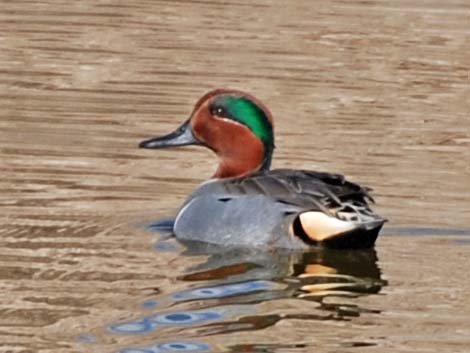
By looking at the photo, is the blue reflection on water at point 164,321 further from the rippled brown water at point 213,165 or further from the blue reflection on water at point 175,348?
the blue reflection on water at point 175,348

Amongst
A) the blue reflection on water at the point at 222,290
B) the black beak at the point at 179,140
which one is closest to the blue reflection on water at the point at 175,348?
the blue reflection on water at the point at 222,290

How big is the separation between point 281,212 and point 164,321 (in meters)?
1.82

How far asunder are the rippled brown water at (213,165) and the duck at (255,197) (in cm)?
16

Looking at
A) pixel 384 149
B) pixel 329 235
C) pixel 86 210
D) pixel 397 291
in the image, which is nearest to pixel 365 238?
pixel 329 235

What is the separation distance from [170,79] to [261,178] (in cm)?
432

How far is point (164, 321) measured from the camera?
823 cm

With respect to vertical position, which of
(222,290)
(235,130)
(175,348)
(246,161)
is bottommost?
(222,290)

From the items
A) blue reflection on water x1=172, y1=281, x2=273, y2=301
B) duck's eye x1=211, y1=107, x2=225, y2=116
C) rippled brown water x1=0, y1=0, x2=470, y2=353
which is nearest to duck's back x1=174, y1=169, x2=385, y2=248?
rippled brown water x1=0, y1=0, x2=470, y2=353

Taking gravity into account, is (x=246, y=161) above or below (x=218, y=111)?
below

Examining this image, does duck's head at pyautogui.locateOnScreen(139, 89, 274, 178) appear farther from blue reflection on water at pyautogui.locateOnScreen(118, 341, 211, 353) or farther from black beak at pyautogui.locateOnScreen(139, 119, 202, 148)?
blue reflection on water at pyautogui.locateOnScreen(118, 341, 211, 353)

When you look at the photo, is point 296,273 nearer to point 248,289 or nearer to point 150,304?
point 248,289

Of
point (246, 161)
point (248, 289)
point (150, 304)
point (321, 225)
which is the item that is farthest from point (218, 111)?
point (150, 304)

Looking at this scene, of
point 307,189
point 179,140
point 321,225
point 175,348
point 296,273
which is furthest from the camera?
point 179,140

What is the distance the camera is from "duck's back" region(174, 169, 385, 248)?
972 cm
